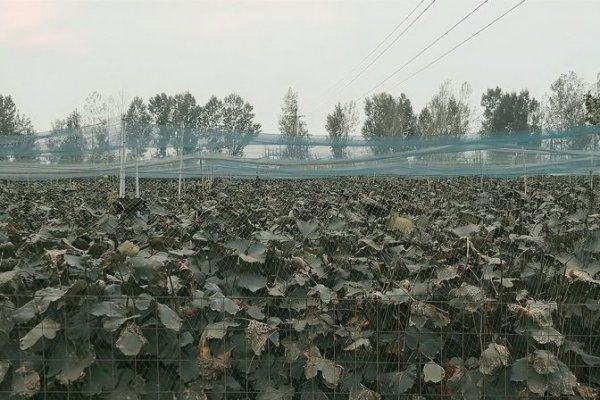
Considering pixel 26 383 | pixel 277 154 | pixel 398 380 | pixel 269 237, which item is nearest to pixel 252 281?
pixel 269 237

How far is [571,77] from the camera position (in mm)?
55469

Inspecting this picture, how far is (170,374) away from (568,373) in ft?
6.88

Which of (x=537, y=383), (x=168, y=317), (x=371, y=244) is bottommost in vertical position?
(x=537, y=383)

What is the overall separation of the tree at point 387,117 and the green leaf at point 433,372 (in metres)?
61.1

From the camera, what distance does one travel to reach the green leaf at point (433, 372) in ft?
11.4

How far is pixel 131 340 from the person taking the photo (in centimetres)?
325

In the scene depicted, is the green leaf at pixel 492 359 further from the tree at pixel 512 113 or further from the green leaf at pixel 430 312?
the tree at pixel 512 113

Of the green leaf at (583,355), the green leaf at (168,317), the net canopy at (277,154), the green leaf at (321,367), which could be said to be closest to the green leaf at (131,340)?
the green leaf at (168,317)

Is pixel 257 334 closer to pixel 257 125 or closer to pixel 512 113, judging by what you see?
pixel 257 125

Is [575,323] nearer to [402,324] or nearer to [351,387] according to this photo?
[402,324]

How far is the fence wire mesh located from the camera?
341 cm

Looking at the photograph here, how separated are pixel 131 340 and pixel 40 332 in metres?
0.46

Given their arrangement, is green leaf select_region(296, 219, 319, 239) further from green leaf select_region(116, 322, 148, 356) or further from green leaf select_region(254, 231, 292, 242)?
green leaf select_region(116, 322, 148, 356)

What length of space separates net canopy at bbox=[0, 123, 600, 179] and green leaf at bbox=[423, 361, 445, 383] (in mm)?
12507
